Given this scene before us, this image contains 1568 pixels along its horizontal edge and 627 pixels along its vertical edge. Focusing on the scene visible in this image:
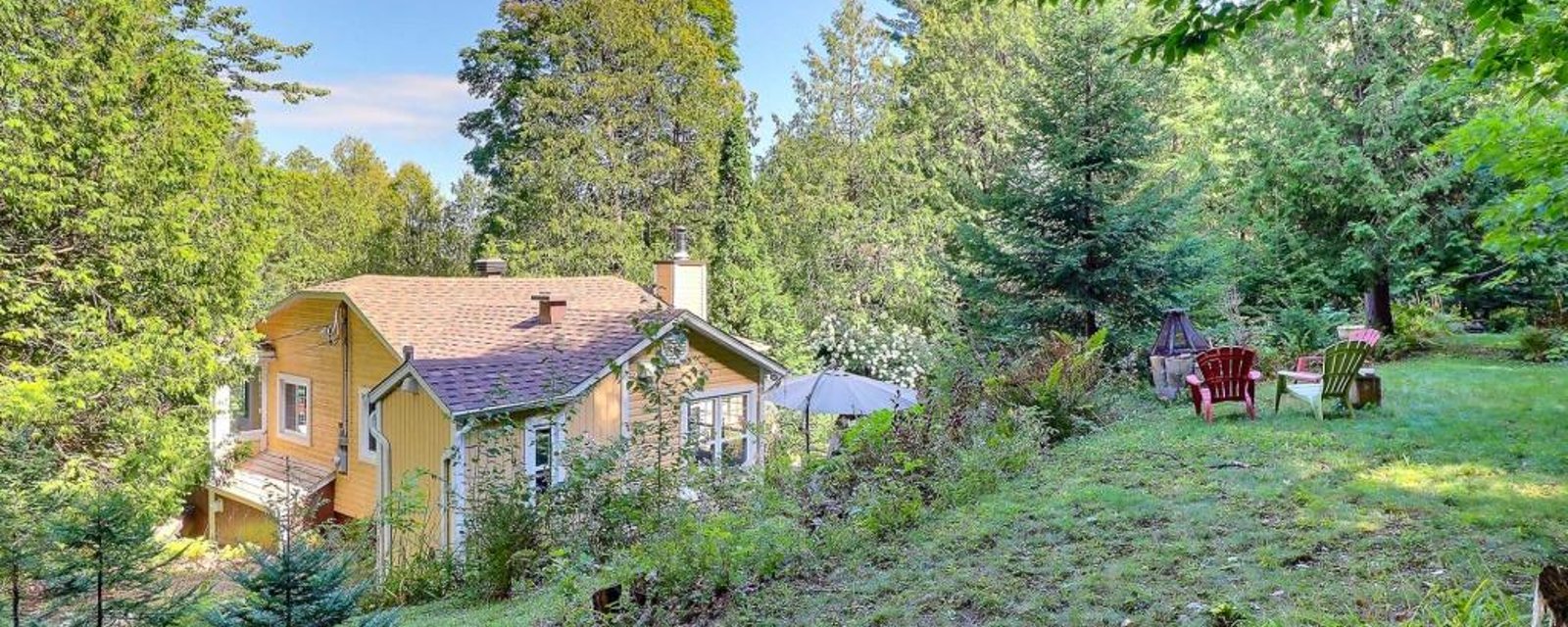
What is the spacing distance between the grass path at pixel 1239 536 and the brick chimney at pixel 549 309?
26.2 ft

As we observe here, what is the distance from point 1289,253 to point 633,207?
49.0ft

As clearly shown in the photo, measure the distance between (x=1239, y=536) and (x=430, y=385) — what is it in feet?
26.2

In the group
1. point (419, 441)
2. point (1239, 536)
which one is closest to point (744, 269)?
point (419, 441)

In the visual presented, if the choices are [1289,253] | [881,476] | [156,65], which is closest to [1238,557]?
[881,476]

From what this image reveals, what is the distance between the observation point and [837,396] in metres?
10.4

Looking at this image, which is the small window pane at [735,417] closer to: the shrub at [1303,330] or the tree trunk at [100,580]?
the shrub at [1303,330]

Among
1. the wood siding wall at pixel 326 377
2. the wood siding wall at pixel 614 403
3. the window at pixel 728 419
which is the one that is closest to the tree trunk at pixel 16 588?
the wood siding wall at pixel 614 403

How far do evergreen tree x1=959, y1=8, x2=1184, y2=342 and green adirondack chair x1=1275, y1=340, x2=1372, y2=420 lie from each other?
405cm

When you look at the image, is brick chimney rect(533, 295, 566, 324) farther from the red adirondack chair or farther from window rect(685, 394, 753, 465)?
the red adirondack chair

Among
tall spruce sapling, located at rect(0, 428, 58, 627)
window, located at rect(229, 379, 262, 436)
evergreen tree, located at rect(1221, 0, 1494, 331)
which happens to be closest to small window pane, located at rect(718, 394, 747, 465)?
tall spruce sapling, located at rect(0, 428, 58, 627)

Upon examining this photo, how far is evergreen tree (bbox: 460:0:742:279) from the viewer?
65.4 feet

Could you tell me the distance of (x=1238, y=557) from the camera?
149 inches

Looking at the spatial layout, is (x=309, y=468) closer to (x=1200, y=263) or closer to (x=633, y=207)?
(x=633, y=207)

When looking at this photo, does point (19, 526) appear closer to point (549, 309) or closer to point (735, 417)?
point (549, 309)
